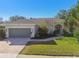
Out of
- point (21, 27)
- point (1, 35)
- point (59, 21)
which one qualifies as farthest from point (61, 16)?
point (1, 35)

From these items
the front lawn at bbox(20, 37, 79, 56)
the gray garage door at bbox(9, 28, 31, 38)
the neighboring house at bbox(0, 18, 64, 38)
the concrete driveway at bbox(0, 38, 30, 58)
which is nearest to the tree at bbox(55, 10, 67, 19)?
the neighboring house at bbox(0, 18, 64, 38)

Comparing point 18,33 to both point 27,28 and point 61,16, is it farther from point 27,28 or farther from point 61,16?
point 61,16

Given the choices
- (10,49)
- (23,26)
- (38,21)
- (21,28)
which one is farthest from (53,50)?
(38,21)

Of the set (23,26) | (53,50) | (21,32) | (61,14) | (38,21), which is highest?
(61,14)

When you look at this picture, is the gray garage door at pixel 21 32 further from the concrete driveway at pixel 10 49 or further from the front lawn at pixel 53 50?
the front lawn at pixel 53 50

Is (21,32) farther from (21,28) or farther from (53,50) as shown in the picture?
(53,50)

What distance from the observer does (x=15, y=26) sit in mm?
33844

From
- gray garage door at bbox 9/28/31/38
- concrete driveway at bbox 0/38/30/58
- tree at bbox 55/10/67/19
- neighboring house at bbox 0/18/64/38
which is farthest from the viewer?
gray garage door at bbox 9/28/31/38

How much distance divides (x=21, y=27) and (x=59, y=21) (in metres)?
6.03

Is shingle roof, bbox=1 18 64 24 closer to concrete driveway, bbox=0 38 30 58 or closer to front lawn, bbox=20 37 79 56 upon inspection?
concrete driveway, bbox=0 38 30 58

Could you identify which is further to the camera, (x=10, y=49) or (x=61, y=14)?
(x=61, y=14)

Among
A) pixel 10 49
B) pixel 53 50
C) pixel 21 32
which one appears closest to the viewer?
pixel 53 50

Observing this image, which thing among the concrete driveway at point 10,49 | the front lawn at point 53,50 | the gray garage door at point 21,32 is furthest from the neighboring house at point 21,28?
the front lawn at point 53,50

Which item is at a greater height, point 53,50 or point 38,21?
point 38,21
